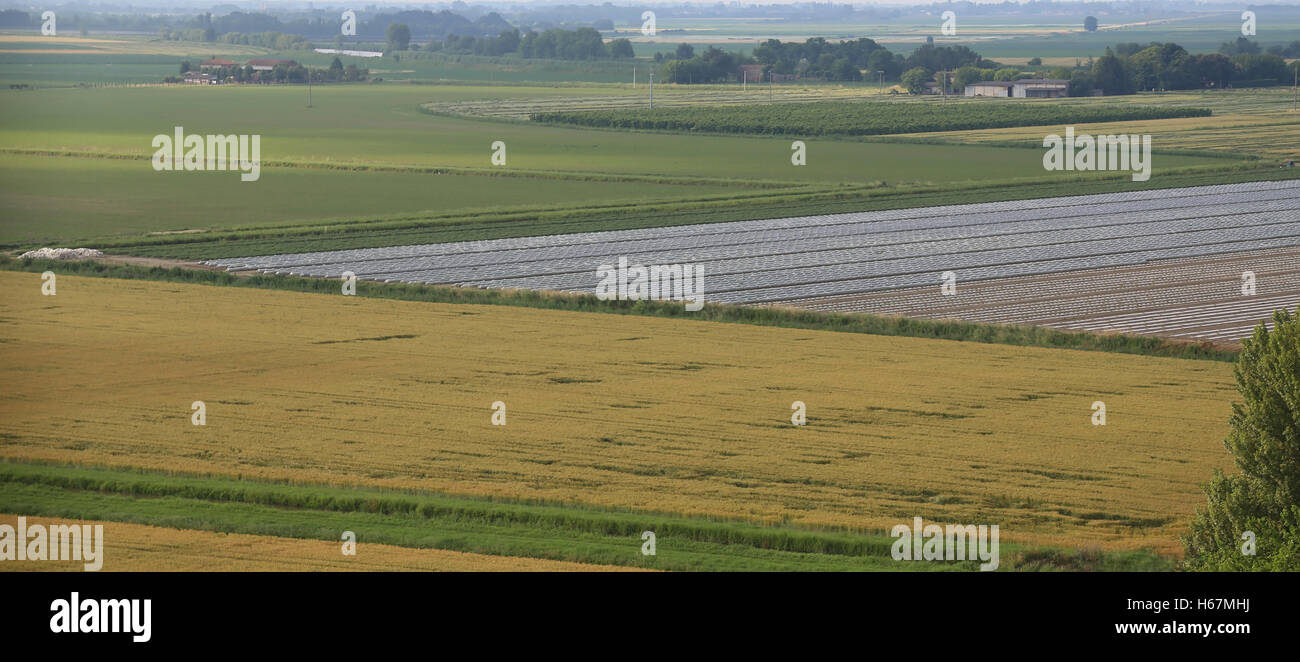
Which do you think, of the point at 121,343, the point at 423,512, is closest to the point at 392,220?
the point at 121,343

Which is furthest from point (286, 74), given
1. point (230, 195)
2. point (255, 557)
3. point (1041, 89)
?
point (255, 557)

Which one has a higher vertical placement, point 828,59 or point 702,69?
point 828,59

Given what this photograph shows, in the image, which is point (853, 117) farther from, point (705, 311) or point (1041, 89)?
point (705, 311)

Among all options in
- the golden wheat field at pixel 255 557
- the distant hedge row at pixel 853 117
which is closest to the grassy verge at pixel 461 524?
the golden wheat field at pixel 255 557

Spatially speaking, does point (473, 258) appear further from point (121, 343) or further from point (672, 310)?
point (121, 343)

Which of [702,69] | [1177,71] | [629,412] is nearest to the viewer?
[629,412]

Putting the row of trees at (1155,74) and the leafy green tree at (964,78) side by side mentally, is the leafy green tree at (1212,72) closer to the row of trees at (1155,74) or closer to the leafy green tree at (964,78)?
the row of trees at (1155,74)
